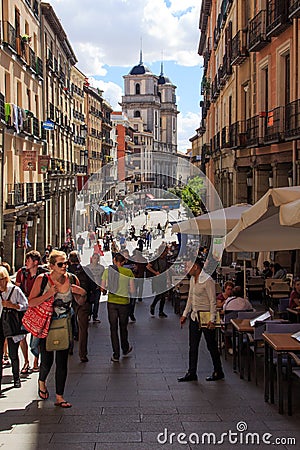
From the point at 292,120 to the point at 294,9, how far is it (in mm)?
2918

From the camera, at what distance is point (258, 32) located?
22.8 metres

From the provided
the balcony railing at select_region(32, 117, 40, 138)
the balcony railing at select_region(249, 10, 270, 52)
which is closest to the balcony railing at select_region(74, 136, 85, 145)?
the balcony railing at select_region(32, 117, 40, 138)

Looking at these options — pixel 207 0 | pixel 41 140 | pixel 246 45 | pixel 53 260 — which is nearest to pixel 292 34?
pixel 246 45

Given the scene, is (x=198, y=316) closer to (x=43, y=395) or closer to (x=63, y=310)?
(x=63, y=310)

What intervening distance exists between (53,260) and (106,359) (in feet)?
11.8

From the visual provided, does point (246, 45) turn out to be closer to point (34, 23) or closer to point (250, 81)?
point (250, 81)

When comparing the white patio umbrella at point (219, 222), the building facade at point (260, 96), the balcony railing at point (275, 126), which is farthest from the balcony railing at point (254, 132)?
the white patio umbrella at point (219, 222)

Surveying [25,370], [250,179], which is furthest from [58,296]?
[250,179]

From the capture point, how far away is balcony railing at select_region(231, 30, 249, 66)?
85.4ft

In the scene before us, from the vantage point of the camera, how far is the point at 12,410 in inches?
295

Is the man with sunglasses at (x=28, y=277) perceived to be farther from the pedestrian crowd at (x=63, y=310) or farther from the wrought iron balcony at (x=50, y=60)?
the wrought iron balcony at (x=50, y=60)

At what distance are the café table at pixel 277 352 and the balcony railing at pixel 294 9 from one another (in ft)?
37.5

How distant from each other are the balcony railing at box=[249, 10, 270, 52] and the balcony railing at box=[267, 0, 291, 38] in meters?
0.74

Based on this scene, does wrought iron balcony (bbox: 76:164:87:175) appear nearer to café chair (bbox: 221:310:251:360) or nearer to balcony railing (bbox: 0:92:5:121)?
balcony railing (bbox: 0:92:5:121)
